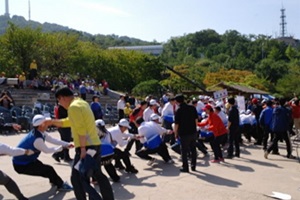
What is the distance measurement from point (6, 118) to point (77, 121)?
1035 centimetres

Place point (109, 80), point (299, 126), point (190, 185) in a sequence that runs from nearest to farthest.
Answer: point (190, 185) < point (299, 126) < point (109, 80)

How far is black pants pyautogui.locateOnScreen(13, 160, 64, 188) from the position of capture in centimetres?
612

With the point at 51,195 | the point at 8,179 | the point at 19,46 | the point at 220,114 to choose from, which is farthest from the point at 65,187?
the point at 19,46

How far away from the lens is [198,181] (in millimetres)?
7293

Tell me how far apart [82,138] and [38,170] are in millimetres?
1859

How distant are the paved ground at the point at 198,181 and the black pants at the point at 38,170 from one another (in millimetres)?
210

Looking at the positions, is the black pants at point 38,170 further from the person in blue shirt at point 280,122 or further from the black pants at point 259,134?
the black pants at point 259,134

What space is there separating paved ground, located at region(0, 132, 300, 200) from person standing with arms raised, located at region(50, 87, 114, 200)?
4.00 ft

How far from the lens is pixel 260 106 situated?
14.3 m

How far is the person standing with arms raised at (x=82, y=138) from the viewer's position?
4738 mm

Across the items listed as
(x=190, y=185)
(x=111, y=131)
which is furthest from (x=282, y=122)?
(x=111, y=131)

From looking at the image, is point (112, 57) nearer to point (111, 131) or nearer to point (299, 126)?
point (299, 126)

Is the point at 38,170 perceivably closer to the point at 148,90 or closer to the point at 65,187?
the point at 65,187

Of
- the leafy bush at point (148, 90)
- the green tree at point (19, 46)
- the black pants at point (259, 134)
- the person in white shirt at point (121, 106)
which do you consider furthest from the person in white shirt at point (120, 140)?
the green tree at point (19, 46)
